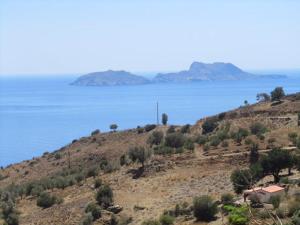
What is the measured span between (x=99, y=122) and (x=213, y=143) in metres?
94.0

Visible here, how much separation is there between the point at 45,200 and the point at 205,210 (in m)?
12.9

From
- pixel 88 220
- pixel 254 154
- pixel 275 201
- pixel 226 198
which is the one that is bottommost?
pixel 88 220

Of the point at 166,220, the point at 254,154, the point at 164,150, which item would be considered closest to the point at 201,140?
the point at 164,150

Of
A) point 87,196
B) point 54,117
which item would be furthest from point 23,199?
point 54,117

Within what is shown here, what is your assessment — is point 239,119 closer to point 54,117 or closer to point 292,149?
point 292,149

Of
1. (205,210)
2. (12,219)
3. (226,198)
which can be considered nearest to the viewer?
(205,210)

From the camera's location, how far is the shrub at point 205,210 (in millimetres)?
22906

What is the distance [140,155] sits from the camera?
37531 mm

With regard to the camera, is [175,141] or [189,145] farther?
[175,141]

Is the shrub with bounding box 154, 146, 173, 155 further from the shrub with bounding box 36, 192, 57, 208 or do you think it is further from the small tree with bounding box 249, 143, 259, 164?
the shrub with bounding box 36, 192, 57, 208

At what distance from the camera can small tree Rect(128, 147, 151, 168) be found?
37438 mm

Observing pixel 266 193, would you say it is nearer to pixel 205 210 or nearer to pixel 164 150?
pixel 205 210

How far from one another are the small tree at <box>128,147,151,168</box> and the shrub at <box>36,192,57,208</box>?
7209 millimetres

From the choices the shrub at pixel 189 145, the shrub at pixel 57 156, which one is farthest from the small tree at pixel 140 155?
the shrub at pixel 57 156
